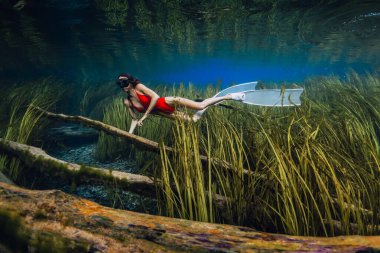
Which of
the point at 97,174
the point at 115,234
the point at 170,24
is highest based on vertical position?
the point at 170,24

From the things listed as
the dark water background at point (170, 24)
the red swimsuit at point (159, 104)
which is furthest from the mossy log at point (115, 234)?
the dark water background at point (170, 24)

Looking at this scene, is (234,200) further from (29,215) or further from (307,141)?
(29,215)

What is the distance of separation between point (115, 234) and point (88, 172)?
1.93 meters

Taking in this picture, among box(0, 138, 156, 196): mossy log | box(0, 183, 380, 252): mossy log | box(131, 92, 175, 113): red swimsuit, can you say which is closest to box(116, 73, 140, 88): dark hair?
box(131, 92, 175, 113): red swimsuit

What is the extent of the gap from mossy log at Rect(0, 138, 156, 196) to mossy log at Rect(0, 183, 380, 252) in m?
1.23

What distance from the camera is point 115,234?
5.97 feet

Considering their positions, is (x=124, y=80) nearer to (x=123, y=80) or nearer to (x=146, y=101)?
(x=123, y=80)

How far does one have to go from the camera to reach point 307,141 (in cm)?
261

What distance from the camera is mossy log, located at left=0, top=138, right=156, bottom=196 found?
3295mm

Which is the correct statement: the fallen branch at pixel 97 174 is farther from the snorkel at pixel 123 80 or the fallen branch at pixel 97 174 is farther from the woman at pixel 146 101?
the snorkel at pixel 123 80

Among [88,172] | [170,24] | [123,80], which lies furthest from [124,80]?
[170,24]

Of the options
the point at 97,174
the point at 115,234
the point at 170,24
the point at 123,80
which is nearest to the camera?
the point at 115,234

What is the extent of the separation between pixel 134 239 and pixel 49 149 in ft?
21.0

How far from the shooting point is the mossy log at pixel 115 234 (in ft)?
5.64
